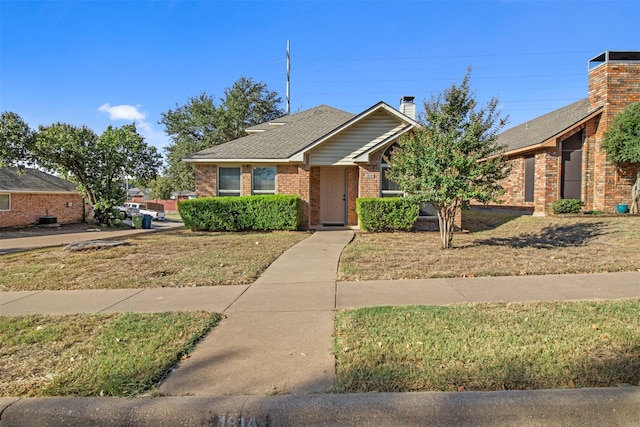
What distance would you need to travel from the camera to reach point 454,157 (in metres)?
8.31

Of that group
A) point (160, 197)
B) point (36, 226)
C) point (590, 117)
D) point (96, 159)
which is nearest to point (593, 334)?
point (590, 117)

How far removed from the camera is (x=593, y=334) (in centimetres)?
379

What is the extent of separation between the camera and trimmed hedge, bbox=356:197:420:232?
12859mm

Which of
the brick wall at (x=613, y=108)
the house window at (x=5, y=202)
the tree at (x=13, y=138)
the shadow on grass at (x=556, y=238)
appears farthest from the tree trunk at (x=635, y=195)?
the house window at (x=5, y=202)

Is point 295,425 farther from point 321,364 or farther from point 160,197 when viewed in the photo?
point 160,197

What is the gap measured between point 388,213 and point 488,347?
950cm

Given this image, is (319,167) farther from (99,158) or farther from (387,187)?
(99,158)

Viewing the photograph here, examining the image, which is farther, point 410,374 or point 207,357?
point 207,357

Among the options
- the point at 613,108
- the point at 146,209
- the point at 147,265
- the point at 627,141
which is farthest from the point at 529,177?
the point at 146,209

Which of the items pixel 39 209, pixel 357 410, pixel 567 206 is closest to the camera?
pixel 357 410

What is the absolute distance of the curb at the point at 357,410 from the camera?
260 cm

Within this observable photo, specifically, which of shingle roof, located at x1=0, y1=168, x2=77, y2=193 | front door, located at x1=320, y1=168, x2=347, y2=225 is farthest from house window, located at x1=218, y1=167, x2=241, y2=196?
shingle roof, located at x1=0, y1=168, x2=77, y2=193

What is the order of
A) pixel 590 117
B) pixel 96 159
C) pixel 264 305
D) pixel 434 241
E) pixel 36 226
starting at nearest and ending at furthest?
1. pixel 264 305
2. pixel 434 241
3. pixel 590 117
4. pixel 96 159
5. pixel 36 226

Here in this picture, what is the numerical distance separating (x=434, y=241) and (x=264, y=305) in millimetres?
6991
